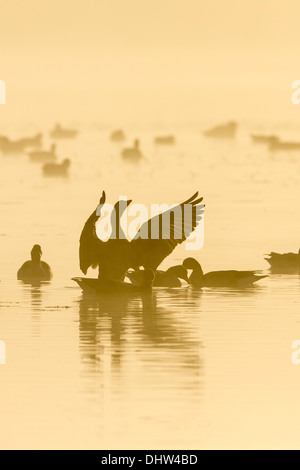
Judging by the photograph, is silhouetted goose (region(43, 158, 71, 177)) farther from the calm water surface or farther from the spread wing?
the spread wing

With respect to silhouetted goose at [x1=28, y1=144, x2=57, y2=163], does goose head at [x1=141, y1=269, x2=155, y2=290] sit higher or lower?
lower

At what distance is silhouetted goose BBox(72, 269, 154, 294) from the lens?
25812mm

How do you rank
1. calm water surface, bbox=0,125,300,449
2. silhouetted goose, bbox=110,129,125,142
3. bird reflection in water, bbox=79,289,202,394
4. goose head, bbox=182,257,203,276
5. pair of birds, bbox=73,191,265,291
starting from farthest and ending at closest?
silhouetted goose, bbox=110,129,125,142 → goose head, bbox=182,257,203,276 → pair of birds, bbox=73,191,265,291 → bird reflection in water, bbox=79,289,202,394 → calm water surface, bbox=0,125,300,449

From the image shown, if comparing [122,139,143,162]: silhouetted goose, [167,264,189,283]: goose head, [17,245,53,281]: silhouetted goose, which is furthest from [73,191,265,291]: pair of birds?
[122,139,143,162]: silhouetted goose

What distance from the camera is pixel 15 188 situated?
51.0 meters

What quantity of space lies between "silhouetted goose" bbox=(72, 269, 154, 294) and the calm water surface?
18cm

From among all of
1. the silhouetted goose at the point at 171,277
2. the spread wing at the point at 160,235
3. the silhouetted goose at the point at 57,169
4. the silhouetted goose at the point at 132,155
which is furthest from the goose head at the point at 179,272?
the silhouetted goose at the point at 132,155

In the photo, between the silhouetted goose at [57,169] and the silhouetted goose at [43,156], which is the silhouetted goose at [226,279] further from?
the silhouetted goose at [43,156]

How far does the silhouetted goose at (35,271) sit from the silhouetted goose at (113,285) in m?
1.89

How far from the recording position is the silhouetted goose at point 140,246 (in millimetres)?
26172

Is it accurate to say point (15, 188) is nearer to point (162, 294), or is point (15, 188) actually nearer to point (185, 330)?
point (162, 294)

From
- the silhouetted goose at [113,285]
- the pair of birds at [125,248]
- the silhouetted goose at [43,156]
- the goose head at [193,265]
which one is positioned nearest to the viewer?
the silhouetted goose at [113,285]

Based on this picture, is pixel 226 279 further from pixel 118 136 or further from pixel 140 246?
pixel 118 136

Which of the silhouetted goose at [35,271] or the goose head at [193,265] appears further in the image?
the goose head at [193,265]
